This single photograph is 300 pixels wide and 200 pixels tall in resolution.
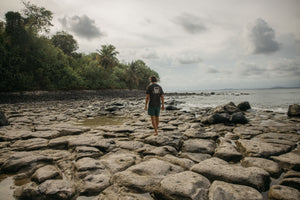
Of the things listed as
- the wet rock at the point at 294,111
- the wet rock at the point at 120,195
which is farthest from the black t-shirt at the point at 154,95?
the wet rock at the point at 294,111

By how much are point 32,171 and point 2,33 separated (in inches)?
1337

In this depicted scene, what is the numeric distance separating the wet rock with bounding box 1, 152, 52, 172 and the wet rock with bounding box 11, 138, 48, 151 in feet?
2.28

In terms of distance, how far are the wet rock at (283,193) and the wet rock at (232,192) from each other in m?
0.23

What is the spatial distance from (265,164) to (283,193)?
3.36 ft

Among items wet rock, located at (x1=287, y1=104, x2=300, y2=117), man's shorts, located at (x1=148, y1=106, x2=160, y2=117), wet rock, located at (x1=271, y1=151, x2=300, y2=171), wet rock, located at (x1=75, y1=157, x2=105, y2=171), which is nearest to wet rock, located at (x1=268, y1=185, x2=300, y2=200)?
wet rock, located at (x1=271, y1=151, x2=300, y2=171)

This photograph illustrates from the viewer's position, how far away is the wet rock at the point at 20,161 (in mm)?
2834

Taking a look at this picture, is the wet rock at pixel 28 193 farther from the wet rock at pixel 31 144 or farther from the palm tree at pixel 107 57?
the palm tree at pixel 107 57

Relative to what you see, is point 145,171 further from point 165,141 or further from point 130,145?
point 165,141

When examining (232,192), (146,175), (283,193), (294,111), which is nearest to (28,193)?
(146,175)

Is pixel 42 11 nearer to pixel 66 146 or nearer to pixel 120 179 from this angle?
pixel 66 146

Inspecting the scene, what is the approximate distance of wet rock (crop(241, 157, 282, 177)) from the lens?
2825 millimetres

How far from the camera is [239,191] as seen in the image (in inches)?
84.7

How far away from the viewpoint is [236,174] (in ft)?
8.33

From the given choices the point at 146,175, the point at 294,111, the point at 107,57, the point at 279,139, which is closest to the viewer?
the point at 146,175
